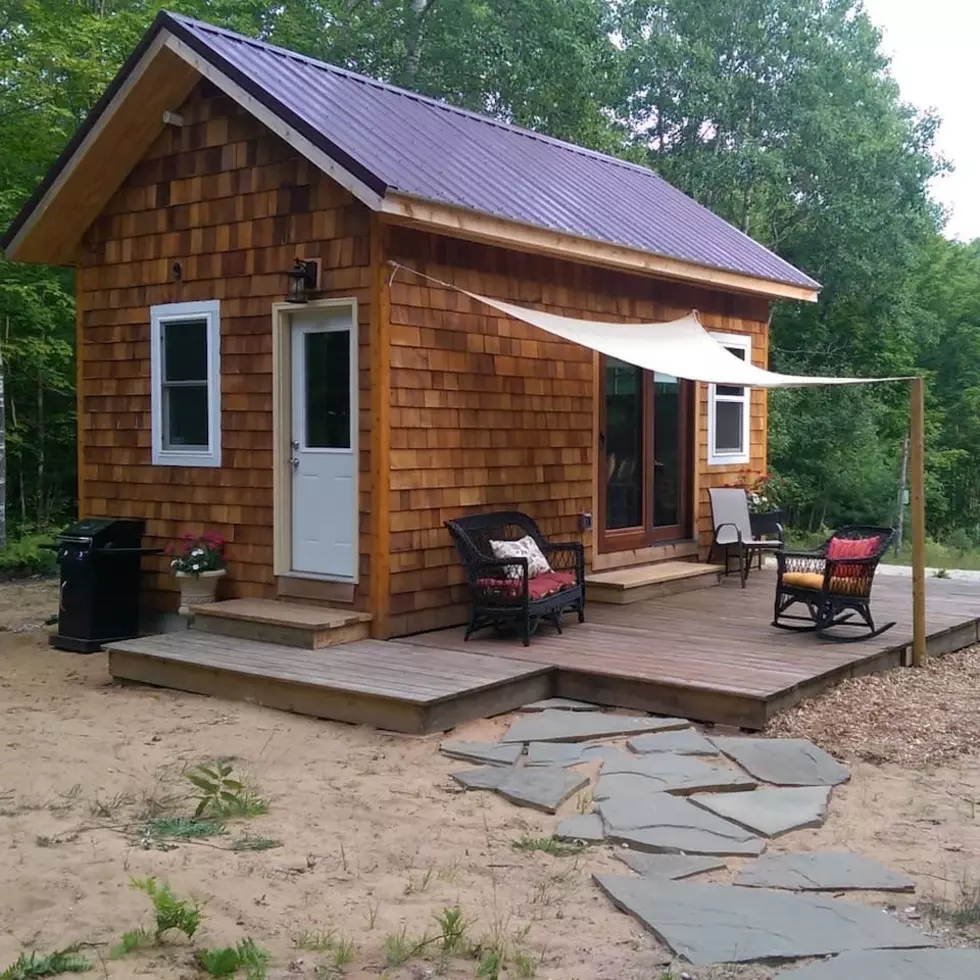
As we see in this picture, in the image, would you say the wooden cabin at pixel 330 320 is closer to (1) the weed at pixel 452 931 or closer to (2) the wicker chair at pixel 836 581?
(2) the wicker chair at pixel 836 581

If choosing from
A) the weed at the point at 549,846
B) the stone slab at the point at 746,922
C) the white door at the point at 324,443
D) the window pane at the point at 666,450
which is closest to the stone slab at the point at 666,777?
the weed at the point at 549,846

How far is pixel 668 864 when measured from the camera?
383 centimetres

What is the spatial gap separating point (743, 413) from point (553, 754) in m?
6.13

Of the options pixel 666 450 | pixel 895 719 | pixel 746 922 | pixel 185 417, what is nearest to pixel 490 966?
pixel 746 922

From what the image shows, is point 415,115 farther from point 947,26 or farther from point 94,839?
point 947,26

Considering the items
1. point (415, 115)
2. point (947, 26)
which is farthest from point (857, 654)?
point (947, 26)

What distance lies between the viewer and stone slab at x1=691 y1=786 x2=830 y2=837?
167 inches

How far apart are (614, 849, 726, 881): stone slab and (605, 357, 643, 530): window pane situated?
515 centimetres

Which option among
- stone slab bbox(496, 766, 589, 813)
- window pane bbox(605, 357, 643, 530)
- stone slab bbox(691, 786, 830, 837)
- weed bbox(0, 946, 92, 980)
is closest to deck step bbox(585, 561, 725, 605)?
window pane bbox(605, 357, 643, 530)

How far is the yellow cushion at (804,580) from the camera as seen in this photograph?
7.04 m

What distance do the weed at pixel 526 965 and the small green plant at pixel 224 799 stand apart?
159 centimetres

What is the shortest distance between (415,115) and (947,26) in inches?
948

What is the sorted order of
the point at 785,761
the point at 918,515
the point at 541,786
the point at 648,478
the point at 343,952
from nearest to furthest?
1. the point at 343,952
2. the point at 541,786
3. the point at 785,761
4. the point at 918,515
5. the point at 648,478

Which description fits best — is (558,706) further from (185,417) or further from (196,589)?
(185,417)
